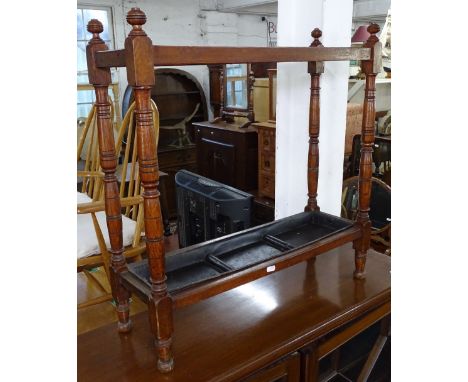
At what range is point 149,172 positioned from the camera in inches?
35.4

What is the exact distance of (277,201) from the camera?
1904 millimetres

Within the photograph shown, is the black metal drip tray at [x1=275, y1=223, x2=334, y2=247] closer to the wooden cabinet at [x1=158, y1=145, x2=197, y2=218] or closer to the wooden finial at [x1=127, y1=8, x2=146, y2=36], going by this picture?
the wooden finial at [x1=127, y1=8, x2=146, y2=36]

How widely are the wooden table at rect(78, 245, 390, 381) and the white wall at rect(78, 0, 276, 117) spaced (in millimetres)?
3998

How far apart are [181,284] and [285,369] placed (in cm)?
32

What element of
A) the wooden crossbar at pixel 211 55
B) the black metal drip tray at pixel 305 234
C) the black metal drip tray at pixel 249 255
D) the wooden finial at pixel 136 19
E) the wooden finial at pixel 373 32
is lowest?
the black metal drip tray at pixel 249 255

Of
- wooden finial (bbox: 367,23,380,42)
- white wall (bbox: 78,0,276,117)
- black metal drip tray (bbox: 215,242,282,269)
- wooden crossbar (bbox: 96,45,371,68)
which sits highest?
white wall (bbox: 78,0,276,117)

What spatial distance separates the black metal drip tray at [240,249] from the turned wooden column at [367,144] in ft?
0.20

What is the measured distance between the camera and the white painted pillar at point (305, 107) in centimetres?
166

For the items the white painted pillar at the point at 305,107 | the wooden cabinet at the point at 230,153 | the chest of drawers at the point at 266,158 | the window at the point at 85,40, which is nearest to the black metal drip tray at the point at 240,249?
the white painted pillar at the point at 305,107

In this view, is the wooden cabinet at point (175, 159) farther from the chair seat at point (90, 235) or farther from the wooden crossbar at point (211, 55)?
the wooden crossbar at point (211, 55)

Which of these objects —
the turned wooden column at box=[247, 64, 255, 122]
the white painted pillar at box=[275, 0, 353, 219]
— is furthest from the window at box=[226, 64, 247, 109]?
the white painted pillar at box=[275, 0, 353, 219]

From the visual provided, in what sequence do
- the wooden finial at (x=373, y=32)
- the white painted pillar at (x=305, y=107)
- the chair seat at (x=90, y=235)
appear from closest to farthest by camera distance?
the wooden finial at (x=373, y=32), the white painted pillar at (x=305, y=107), the chair seat at (x=90, y=235)

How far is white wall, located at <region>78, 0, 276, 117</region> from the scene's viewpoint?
4.84 metres
